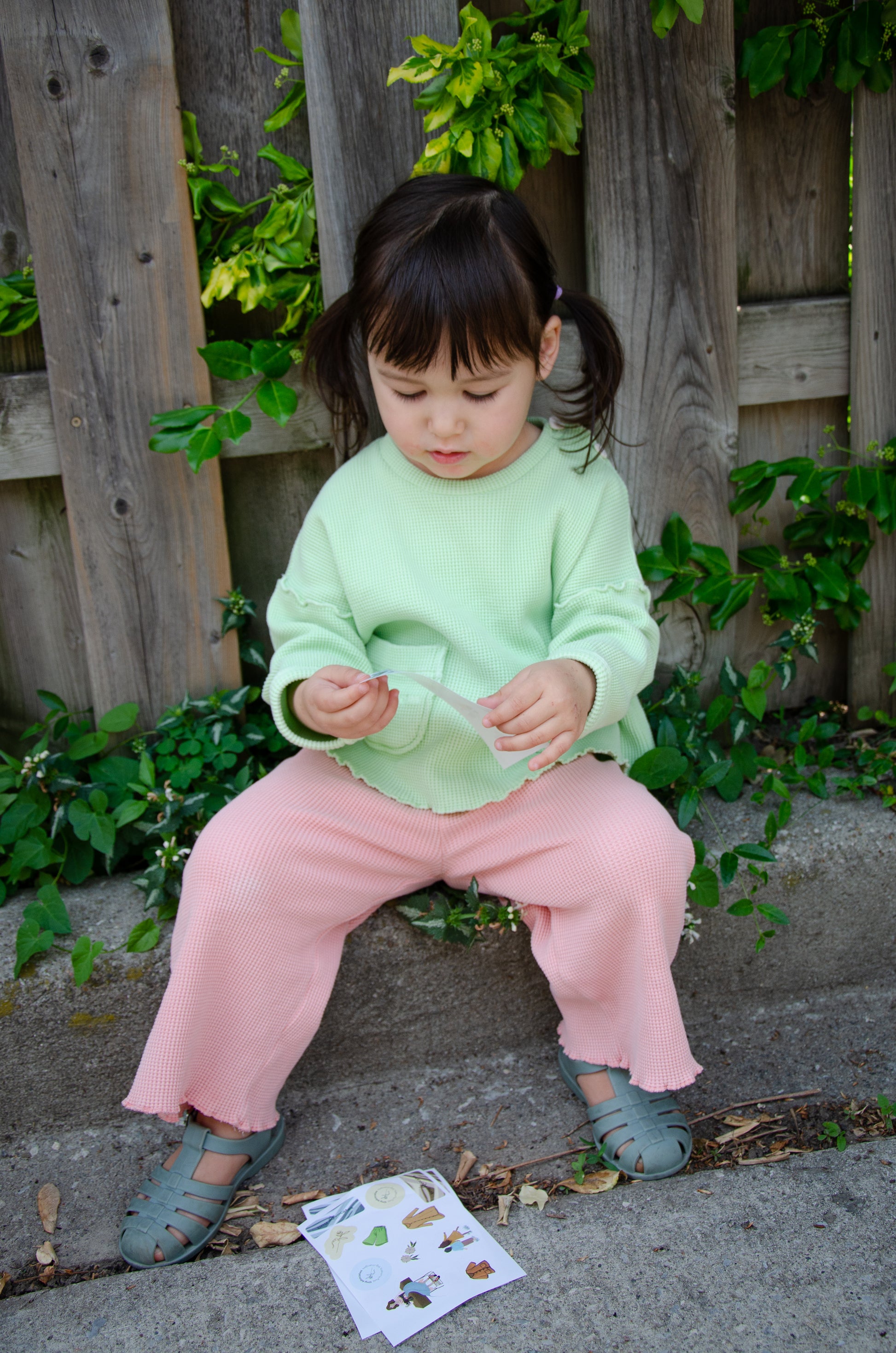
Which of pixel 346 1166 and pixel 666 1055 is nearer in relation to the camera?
pixel 666 1055

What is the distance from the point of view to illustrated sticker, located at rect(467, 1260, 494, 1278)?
150 cm

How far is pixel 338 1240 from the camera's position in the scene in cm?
157

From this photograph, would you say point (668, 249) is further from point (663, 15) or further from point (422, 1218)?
point (422, 1218)

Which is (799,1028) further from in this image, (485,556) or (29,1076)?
(29,1076)

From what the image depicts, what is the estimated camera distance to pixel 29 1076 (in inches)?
72.1

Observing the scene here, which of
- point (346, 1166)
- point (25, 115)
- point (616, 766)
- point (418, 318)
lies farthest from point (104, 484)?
point (346, 1166)

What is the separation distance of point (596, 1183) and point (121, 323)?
5.69 ft

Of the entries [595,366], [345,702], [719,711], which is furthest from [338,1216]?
[595,366]

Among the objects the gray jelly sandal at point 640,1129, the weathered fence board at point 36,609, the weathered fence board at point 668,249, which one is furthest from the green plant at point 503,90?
the gray jelly sandal at point 640,1129

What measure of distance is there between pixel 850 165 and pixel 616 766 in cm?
136

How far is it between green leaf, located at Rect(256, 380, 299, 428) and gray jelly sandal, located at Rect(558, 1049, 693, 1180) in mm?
1273

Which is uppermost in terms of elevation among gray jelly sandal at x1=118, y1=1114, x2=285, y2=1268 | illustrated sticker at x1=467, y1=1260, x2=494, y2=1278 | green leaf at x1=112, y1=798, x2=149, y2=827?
green leaf at x1=112, y1=798, x2=149, y2=827

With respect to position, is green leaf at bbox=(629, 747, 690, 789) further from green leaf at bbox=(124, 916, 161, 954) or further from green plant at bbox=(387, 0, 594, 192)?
green plant at bbox=(387, 0, 594, 192)

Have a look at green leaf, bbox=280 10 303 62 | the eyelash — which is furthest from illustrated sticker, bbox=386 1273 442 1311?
green leaf, bbox=280 10 303 62
